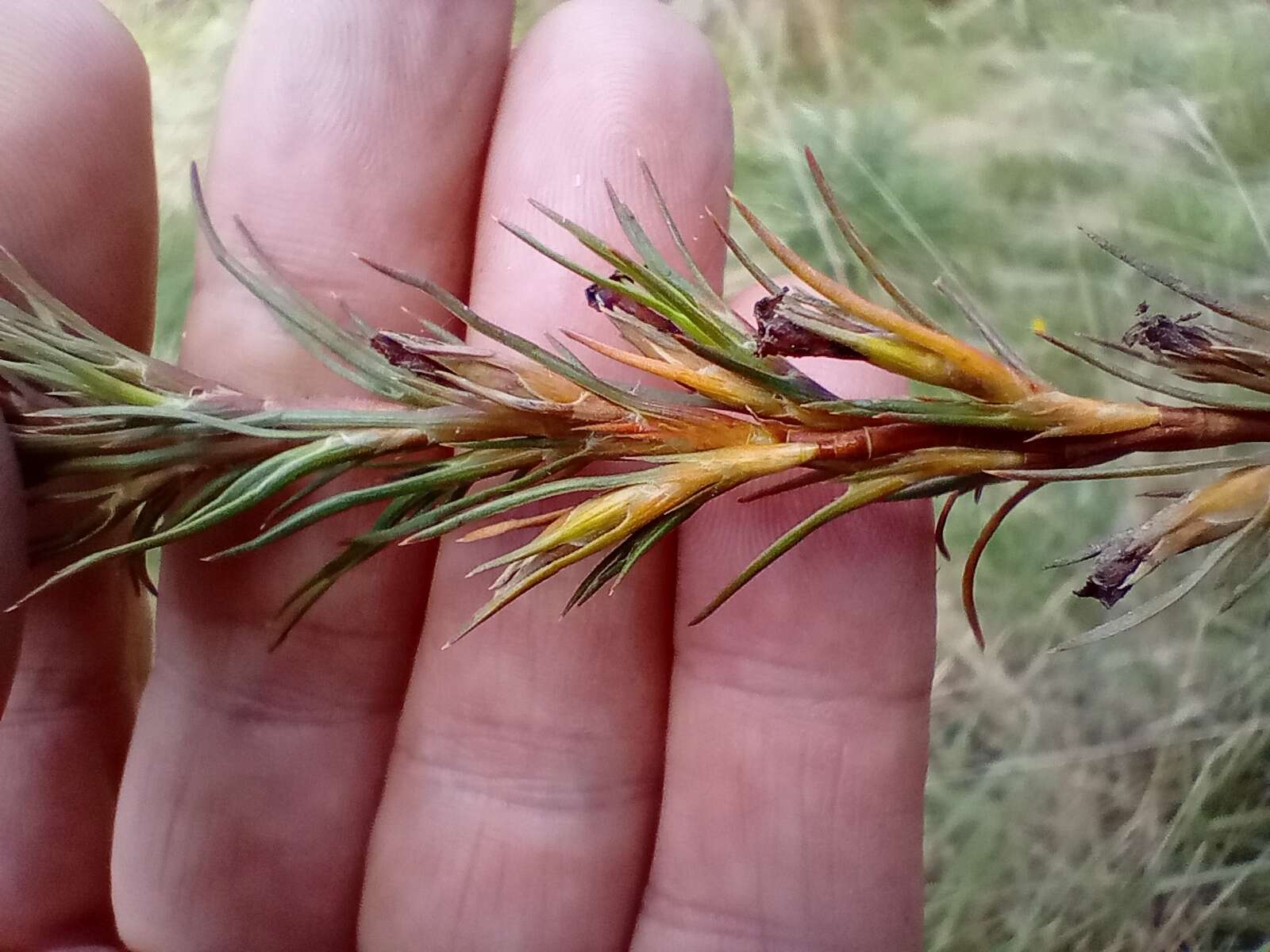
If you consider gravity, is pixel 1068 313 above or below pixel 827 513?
above

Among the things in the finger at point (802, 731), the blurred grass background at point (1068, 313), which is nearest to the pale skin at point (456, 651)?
the finger at point (802, 731)

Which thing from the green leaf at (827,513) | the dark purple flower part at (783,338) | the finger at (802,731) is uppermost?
the dark purple flower part at (783,338)

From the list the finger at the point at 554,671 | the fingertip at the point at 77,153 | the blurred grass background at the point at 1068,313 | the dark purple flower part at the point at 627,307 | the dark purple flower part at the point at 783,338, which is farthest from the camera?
the blurred grass background at the point at 1068,313

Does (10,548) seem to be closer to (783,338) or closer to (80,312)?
(80,312)

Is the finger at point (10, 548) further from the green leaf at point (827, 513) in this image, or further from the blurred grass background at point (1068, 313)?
the blurred grass background at point (1068, 313)

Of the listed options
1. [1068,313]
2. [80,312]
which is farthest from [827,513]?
[1068,313]

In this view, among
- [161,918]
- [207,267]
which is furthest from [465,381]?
[161,918]
